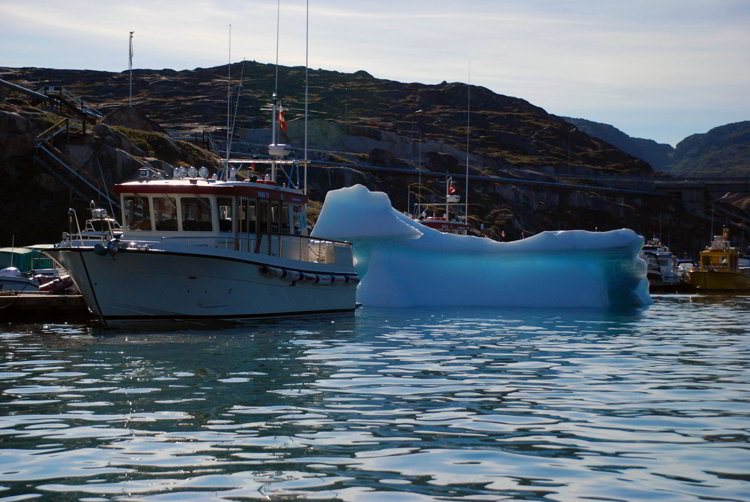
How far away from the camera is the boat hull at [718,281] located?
199 ft

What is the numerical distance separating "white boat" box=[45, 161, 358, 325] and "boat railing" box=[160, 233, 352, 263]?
3 centimetres

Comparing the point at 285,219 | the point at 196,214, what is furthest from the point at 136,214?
the point at 285,219

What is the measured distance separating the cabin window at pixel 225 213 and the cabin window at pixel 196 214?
30 centimetres

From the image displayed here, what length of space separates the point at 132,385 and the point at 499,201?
4519 inches

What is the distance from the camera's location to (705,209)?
151m

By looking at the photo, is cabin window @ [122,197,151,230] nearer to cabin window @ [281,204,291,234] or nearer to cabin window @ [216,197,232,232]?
cabin window @ [216,197,232,232]

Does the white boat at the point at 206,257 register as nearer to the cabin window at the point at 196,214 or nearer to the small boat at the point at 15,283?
the cabin window at the point at 196,214

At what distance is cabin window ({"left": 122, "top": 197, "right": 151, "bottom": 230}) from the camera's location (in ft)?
82.2

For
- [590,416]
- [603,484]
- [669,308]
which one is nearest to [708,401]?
[590,416]

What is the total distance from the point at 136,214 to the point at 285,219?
14.9 feet

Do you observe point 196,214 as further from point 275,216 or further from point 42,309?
point 42,309

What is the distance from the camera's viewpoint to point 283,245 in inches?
1078

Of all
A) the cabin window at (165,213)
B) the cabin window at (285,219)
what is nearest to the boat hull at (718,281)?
the cabin window at (285,219)

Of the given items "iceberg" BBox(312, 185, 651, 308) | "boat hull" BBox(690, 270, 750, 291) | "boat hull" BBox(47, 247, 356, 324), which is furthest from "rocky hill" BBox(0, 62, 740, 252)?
"boat hull" BBox(690, 270, 750, 291)
